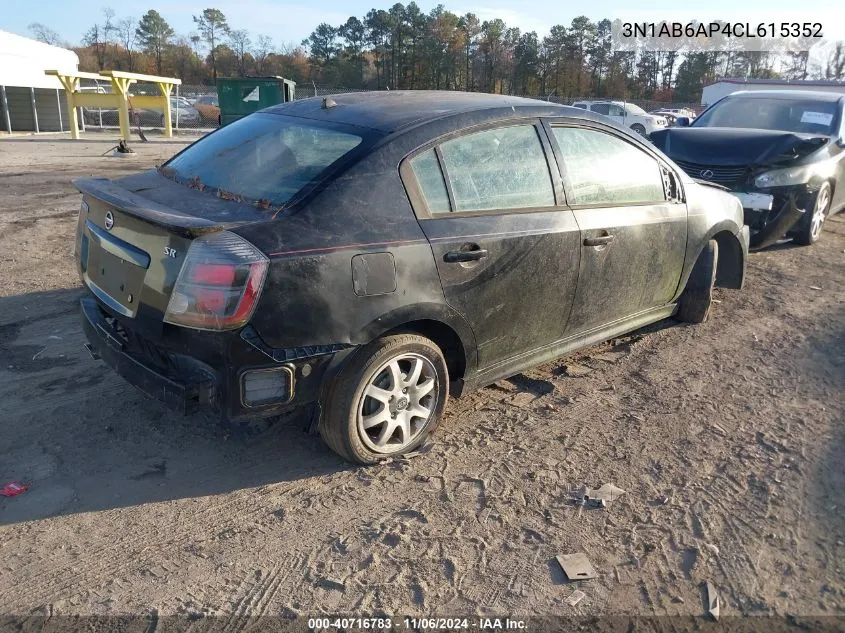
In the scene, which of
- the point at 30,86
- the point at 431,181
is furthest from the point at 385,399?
the point at 30,86

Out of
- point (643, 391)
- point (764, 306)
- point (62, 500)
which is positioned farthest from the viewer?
point (764, 306)

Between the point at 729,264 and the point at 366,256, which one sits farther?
the point at 729,264

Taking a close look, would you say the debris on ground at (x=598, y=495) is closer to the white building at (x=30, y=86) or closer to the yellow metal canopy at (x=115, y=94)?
the yellow metal canopy at (x=115, y=94)

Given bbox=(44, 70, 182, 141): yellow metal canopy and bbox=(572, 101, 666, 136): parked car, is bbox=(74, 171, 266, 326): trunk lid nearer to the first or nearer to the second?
bbox=(44, 70, 182, 141): yellow metal canopy

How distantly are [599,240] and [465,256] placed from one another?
1.08 metres

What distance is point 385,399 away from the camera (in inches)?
130

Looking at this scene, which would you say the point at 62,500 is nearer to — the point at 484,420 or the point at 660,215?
the point at 484,420

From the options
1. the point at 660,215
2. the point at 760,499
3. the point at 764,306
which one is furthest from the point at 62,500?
the point at 764,306

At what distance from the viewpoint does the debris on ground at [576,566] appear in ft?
8.78

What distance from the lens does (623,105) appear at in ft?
91.1

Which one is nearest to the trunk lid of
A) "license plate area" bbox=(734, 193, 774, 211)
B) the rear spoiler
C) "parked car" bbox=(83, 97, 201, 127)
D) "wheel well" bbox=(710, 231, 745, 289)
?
the rear spoiler

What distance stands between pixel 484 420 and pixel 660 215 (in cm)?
188

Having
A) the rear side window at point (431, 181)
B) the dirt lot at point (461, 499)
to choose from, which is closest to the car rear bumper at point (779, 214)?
the dirt lot at point (461, 499)

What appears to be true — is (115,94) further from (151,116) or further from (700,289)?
(700,289)
